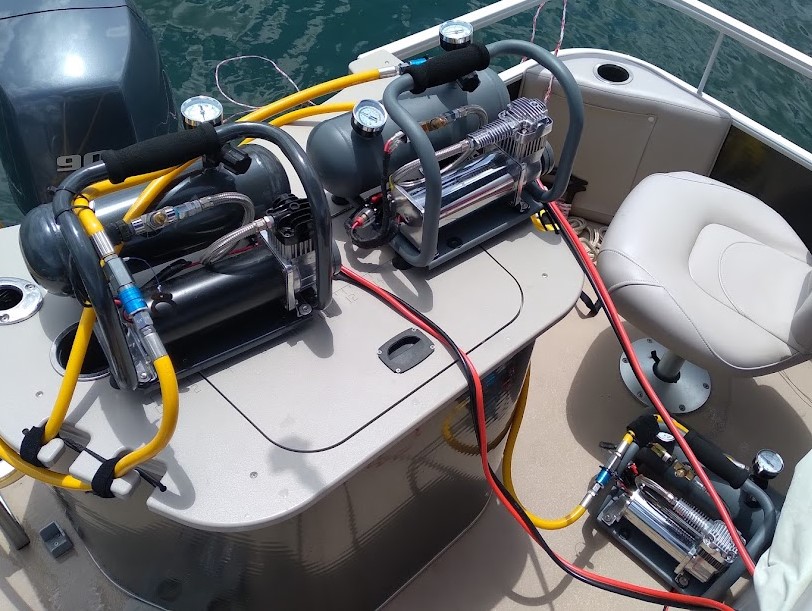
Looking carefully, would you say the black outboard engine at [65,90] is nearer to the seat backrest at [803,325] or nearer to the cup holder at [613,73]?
the cup holder at [613,73]

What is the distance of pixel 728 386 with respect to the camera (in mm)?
2178

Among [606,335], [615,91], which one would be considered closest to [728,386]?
[606,335]

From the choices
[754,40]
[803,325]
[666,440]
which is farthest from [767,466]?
[754,40]

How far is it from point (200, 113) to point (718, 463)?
4.38 feet

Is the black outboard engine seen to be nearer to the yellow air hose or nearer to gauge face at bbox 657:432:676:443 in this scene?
the yellow air hose

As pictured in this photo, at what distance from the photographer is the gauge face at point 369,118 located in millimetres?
1264

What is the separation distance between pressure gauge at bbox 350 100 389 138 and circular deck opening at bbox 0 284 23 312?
0.67 meters

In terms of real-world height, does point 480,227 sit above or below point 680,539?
above

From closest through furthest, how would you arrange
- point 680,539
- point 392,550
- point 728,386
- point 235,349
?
1. point 235,349
2. point 392,550
3. point 680,539
4. point 728,386

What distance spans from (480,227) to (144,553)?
94cm

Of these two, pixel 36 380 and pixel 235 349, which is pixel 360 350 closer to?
pixel 235 349

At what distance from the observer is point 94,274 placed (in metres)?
0.90

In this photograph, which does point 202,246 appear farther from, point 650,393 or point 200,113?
point 650,393

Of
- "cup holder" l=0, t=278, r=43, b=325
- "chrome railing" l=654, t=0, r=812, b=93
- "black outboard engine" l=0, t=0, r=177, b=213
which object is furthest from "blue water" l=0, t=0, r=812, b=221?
"cup holder" l=0, t=278, r=43, b=325
